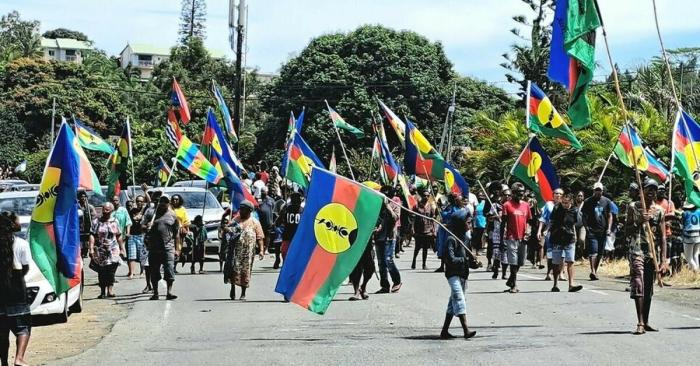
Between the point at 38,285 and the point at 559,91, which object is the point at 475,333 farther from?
the point at 559,91

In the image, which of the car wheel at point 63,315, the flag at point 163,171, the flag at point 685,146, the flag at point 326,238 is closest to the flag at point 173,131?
the flag at point 163,171

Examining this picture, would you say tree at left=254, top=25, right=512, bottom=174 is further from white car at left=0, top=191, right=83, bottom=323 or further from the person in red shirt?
white car at left=0, top=191, right=83, bottom=323

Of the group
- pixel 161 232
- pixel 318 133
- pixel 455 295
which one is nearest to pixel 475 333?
pixel 455 295

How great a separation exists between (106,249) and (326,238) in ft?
23.9

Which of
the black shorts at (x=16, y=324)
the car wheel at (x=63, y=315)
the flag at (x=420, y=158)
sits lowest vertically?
the car wheel at (x=63, y=315)

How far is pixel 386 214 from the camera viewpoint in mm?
17484

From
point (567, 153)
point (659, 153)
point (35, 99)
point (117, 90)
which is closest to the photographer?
point (659, 153)

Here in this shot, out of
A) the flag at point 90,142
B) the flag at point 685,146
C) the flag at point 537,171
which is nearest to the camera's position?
the flag at point 685,146

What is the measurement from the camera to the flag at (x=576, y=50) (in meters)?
12.9

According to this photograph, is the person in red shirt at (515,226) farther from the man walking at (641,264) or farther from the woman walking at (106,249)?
the woman walking at (106,249)

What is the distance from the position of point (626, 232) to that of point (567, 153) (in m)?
15.1

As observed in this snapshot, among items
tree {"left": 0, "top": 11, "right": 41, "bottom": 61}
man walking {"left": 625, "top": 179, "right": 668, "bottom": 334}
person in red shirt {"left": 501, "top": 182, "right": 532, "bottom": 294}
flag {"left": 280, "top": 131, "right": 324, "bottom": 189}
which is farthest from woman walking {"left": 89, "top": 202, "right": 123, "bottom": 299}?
tree {"left": 0, "top": 11, "right": 41, "bottom": 61}

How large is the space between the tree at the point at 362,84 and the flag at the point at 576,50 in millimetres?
41613

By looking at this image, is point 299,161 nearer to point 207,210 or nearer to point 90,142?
point 207,210
